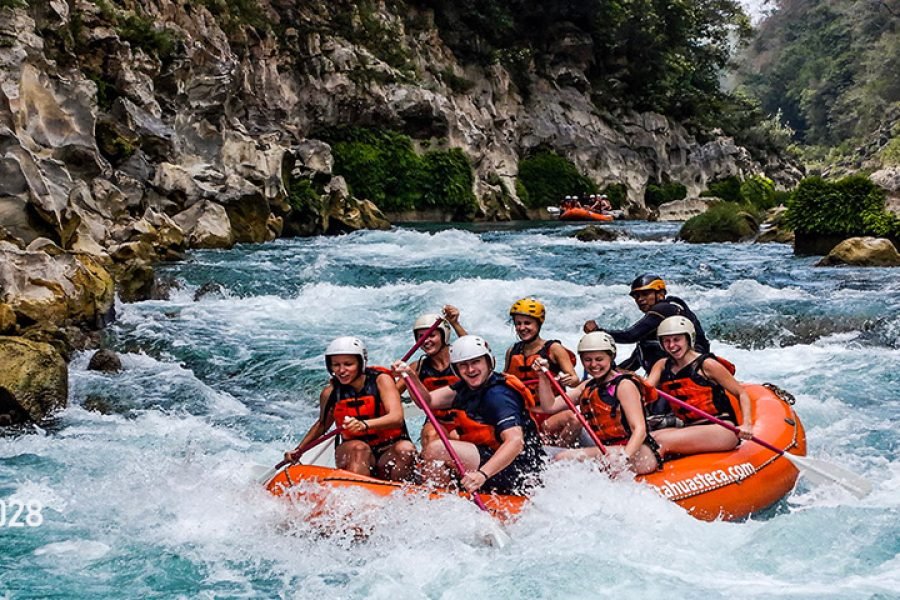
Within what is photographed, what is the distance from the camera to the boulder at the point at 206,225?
17.5 meters

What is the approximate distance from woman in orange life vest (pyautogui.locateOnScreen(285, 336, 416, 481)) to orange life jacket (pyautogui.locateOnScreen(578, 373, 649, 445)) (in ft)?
4.17

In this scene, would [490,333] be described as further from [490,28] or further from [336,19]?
[490,28]

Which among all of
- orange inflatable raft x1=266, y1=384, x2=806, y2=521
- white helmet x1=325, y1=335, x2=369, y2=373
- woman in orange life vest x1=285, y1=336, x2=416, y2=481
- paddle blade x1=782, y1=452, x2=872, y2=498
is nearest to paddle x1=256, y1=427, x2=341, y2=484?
woman in orange life vest x1=285, y1=336, x2=416, y2=481

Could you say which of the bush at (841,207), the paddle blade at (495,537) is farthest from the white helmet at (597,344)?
the bush at (841,207)

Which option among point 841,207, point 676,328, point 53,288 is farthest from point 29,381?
point 841,207

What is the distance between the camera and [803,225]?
1697 cm

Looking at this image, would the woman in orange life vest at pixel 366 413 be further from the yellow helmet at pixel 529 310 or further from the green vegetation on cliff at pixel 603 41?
the green vegetation on cliff at pixel 603 41

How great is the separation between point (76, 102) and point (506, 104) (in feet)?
75.7

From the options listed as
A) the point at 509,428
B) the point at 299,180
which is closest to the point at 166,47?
the point at 299,180

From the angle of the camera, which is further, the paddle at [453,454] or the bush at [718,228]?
the bush at [718,228]

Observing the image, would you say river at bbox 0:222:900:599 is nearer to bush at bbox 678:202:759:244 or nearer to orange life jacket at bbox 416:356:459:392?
orange life jacket at bbox 416:356:459:392

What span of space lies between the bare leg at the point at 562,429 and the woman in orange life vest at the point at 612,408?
0.23 metres

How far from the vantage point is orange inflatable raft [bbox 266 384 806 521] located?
5.07 metres

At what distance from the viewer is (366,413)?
552cm
